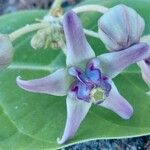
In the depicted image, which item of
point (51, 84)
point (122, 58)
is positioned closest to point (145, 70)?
point (122, 58)

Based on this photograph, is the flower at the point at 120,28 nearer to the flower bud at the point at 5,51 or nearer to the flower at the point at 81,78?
the flower at the point at 81,78

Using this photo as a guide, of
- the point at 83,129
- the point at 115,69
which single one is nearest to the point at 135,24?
the point at 115,69

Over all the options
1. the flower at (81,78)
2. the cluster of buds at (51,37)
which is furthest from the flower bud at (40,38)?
the flower at (81,78)

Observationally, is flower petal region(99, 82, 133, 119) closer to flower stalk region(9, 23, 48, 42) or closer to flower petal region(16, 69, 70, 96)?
flower petal region(16, 69, 70, 96)

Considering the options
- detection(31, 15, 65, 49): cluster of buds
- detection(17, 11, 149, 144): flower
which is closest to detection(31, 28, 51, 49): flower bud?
detection(31, 15, 65, 49): cluster of buds

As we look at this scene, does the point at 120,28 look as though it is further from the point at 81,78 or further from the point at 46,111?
the point at 46,111

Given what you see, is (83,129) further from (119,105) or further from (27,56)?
(27,56)
